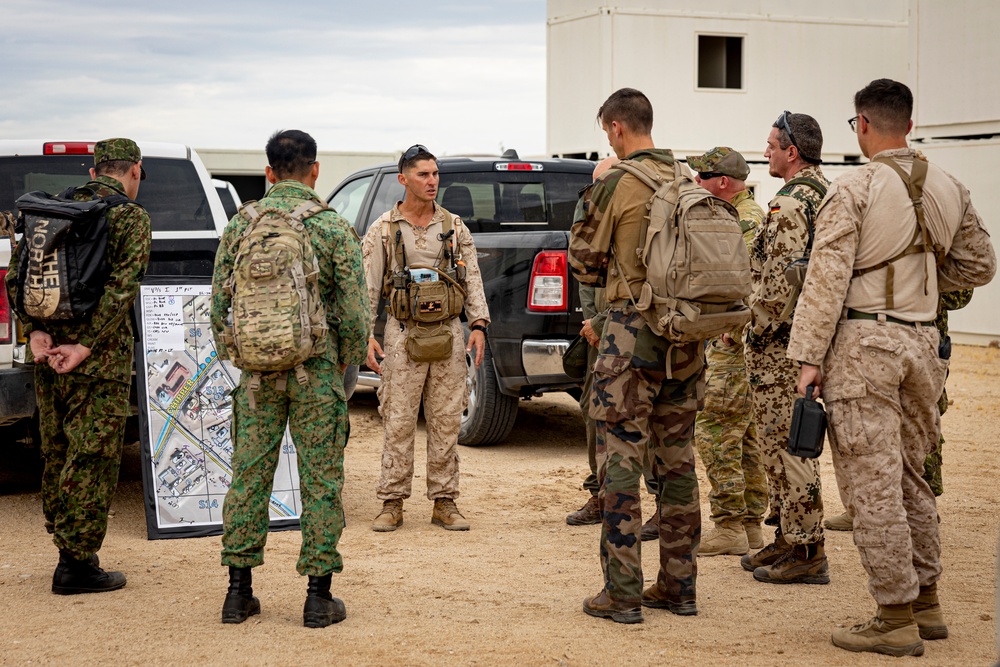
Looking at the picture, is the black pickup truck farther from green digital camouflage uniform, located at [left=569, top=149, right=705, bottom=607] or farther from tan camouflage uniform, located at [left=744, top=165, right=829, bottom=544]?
green digital camouflage uniform, located at [left=569, top=149, right=705, bottom=607]

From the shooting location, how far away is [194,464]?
6105 mm

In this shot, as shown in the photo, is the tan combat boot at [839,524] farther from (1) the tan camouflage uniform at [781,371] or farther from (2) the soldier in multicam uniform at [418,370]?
(2) the soldier in multicam uniform at [418,370]

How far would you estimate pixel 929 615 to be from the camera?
446 cm

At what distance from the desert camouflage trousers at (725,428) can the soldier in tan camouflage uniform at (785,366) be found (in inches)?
15.0

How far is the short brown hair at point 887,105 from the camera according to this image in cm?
432

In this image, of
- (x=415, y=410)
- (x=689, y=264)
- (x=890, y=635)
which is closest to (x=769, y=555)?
(x=890, y=635)

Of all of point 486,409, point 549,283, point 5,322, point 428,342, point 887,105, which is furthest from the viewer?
point 486,409

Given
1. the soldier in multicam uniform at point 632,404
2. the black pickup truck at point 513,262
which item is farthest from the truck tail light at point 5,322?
the black pickup truck at point 513,262

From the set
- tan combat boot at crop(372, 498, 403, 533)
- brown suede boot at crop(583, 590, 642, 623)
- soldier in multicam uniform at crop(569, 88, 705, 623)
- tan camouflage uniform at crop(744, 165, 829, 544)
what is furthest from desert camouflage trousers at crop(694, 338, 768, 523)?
tan combat boot at crop(372, 498, 403, 533)

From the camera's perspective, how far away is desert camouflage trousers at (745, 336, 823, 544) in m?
5.25

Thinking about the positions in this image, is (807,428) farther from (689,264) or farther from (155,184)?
(155,184)

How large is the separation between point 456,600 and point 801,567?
1654mm

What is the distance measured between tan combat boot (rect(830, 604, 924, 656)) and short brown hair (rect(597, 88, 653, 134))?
2201 millimetres

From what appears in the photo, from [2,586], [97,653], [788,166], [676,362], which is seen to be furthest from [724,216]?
[2,586]
